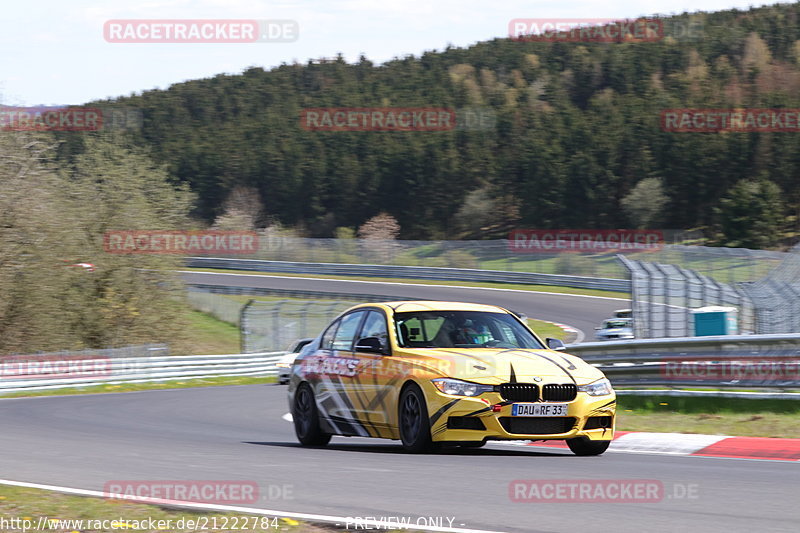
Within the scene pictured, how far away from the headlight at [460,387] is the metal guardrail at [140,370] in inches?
719

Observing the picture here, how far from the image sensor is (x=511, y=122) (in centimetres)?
10956

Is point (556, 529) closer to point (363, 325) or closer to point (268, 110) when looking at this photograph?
point (363, 325)

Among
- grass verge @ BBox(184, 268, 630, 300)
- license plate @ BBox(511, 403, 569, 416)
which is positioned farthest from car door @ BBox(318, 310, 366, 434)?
grass verge @ BBox(184, 268, 630, 300)

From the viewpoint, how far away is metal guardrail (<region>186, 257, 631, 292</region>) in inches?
2000

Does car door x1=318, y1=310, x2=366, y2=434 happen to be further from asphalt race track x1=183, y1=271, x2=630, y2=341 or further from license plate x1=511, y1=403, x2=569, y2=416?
asphalt race track x1=183, y1=271, x2=630, y2=341

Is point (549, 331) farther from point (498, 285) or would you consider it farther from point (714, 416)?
point (714, 416)

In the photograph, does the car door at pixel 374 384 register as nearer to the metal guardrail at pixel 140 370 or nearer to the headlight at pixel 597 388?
the headlight at pixel 597 388

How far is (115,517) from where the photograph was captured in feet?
20.9

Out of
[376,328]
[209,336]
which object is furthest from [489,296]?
[376,328]

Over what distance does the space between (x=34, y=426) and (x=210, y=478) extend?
7622mm

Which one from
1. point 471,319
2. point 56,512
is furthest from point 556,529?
point 471,319

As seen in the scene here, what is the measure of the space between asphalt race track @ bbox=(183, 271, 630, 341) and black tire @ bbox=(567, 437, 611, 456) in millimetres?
29687

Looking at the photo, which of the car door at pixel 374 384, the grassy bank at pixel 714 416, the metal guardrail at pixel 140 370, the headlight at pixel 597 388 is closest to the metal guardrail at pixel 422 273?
the metal guardrail at pixel 140 370

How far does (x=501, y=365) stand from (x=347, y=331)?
2.14 meters
